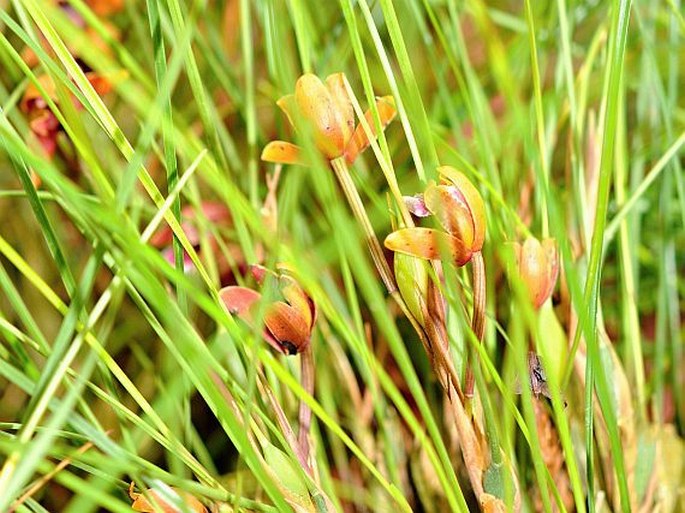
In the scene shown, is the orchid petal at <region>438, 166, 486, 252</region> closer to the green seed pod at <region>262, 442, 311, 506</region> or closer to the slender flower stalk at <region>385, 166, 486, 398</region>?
the slender flower stalk at <region>385, 166, 486, 398</region>

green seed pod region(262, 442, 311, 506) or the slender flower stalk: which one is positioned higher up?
the slender flower stalk

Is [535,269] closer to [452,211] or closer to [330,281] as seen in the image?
[452,211]

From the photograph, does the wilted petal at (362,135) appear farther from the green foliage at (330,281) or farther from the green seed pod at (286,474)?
the green seed pod at (286,474)

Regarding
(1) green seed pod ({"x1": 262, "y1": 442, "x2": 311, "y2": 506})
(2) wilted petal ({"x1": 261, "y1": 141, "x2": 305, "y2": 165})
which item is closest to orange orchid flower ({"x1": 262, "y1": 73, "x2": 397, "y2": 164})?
(2) wilted petal ({"x1": 261, "y1": 141, "x2": 305, "y2": 165})

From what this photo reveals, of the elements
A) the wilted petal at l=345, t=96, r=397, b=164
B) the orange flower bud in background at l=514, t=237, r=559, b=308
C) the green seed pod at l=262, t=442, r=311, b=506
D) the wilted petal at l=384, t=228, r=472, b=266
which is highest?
the wilted petal at l=345, t=96, r=397, b=164

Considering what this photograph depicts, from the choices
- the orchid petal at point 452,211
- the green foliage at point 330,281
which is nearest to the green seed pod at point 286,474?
the green foliage at point 330,281

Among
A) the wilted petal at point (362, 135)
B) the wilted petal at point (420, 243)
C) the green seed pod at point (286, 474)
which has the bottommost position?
the green seed pod at point (286, 474)
